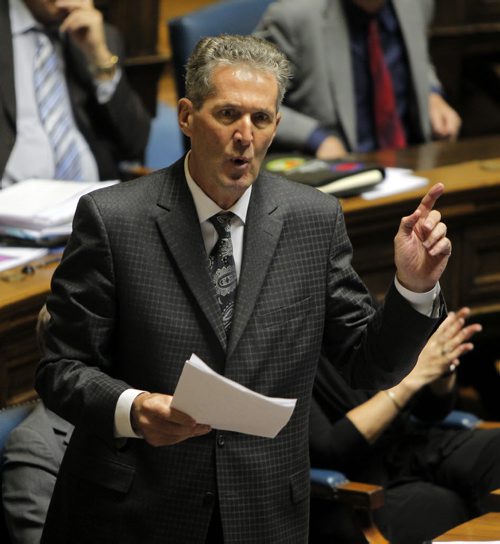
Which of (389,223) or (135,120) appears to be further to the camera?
(135,120)

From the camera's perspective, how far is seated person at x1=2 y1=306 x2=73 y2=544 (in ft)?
7.00

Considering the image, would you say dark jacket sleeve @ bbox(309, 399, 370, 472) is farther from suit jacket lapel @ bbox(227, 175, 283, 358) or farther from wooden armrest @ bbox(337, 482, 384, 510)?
suit jacket lapel @ bbox(227, 175, 283, 358)

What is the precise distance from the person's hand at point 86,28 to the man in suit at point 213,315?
5.52 feet

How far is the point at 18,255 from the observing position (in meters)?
2.77

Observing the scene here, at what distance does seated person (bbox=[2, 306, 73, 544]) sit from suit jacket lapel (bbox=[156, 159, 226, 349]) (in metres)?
0.45

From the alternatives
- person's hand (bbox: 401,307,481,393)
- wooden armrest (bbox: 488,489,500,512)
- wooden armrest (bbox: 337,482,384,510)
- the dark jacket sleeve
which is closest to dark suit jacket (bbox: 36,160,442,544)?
wooden armrest (bbox: 488,489,500,512)

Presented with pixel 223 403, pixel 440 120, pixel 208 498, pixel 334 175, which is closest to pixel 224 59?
pixel 223 403

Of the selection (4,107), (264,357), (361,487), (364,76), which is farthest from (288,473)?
(364,76)

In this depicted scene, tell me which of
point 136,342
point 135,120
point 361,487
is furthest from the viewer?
point 135,120

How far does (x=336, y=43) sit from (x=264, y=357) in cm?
212

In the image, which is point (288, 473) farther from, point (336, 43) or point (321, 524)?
point (336, 43)

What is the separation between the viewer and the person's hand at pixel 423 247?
1700 mm

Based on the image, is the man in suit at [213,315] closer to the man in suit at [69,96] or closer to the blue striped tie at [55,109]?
the man in suit at [69,96]

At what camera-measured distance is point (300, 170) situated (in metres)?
3.27
